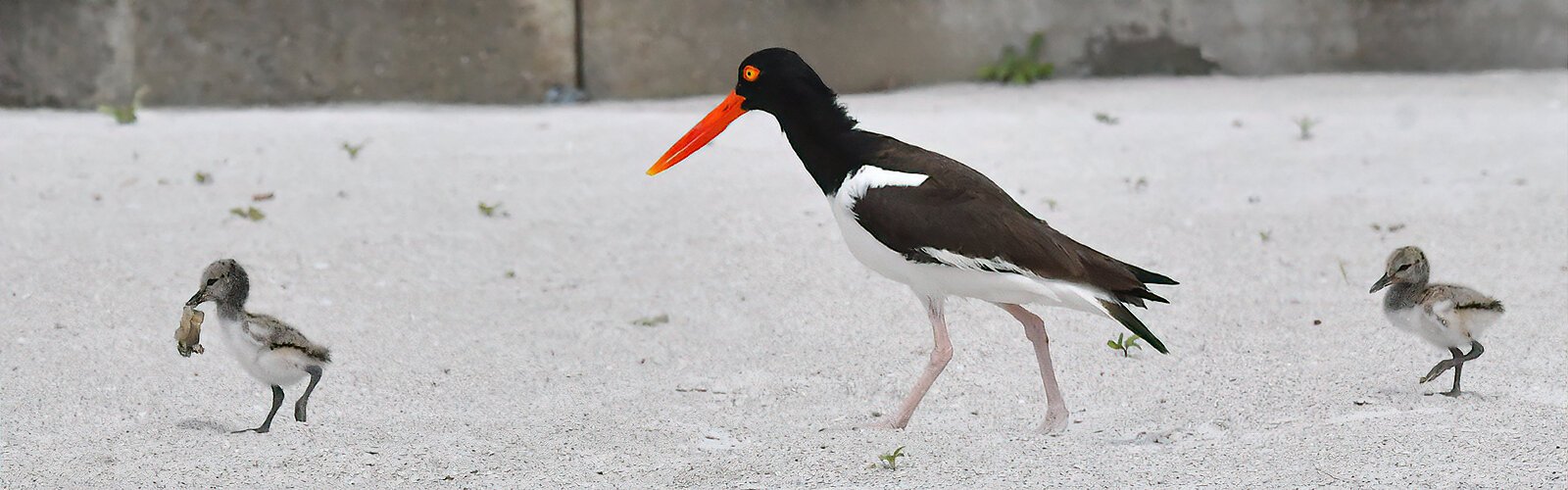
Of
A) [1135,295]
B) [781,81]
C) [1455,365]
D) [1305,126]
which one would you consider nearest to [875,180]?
[781,81]

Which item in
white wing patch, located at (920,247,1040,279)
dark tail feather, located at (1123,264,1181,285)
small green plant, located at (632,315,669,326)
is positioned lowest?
small green plant, located at (632,315,669,326)

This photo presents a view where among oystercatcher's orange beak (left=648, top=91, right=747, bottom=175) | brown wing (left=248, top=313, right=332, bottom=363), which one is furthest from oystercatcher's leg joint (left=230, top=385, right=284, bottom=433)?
oystercatcher's orange beak (left=648, top=91, right=747, bottom=175)

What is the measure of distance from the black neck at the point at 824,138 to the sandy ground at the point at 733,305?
2.09 ft

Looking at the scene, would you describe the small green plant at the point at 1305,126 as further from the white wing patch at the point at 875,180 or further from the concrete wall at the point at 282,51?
the white wing patch at the point at 875,180

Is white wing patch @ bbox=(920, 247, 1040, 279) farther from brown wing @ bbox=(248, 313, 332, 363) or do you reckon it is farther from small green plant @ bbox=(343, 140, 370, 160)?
small green plant @ bbox=(343, 140, 370, 160)

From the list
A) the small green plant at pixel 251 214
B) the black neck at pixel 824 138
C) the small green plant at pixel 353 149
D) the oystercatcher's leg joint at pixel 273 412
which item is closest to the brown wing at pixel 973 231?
the black neck at pixel 824 138

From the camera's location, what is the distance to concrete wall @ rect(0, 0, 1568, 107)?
332 inches

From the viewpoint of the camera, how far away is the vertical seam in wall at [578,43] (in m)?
8.66

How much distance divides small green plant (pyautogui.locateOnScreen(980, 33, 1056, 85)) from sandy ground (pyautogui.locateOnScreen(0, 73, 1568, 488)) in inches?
31.7

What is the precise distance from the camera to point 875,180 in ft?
12.5

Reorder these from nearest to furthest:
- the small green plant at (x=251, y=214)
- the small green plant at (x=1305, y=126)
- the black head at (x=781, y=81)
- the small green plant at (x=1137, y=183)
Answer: the black head at (x=781, y=81) → the small green plant at (x=251, y=214) → the small green plant at (x=1137, y=183) → the small green plant at (x=1305, y=126)

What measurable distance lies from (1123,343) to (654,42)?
4.66 metres

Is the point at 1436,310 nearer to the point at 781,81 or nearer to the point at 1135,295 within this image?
the point at 1135,295

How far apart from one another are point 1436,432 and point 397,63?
20.7ft
